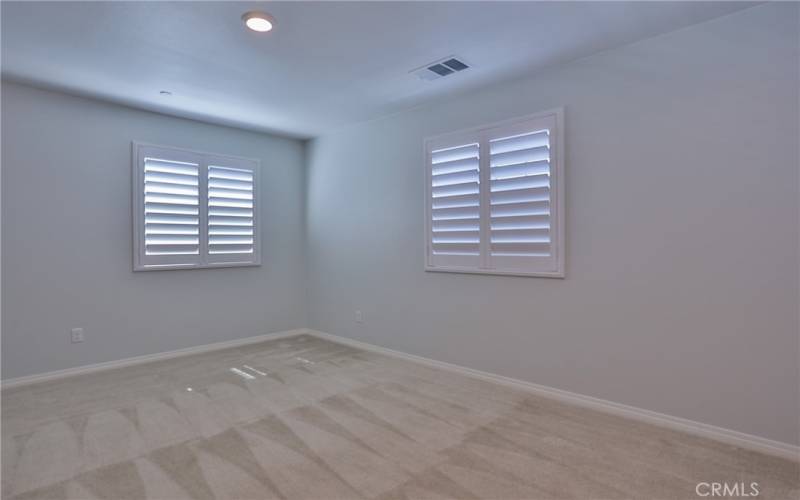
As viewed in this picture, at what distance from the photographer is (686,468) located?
213 centimetres

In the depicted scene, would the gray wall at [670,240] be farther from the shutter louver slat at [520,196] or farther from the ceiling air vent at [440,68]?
the ceiling air vent at [440,68]

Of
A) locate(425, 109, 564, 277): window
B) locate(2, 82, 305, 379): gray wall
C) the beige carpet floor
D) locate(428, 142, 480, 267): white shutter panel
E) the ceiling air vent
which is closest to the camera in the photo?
the beige carpet floor

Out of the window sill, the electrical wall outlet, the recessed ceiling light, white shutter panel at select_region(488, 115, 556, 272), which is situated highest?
the recessed ceiling light

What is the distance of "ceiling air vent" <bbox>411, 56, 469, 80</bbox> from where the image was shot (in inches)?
116

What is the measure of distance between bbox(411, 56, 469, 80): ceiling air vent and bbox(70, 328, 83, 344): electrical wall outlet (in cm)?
358

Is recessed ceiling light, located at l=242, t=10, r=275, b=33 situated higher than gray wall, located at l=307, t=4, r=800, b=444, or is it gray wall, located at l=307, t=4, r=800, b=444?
recessed ceiling light, located at l=242, t=10, r=275, b=33

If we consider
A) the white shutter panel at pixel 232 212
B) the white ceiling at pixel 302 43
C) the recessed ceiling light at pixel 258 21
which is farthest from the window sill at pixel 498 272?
the recessed ceiling light at pixel 258 21

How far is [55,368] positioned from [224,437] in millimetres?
2185

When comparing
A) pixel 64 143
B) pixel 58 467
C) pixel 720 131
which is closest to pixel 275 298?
pixel 64 143

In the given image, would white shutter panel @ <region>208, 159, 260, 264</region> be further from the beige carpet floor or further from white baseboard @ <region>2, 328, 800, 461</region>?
the beige carpet floor

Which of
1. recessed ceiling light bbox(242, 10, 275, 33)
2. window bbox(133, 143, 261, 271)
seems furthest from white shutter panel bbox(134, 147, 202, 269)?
recessed ceiling light bbox(242, 10, 275, 33)

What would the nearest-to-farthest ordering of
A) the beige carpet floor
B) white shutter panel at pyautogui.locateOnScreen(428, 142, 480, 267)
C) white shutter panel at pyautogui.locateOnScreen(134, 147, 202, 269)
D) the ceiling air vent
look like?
the beige carpet floor, the ceiling air vent, white shutter panel at pyautogui.locateOnScreen(428, 142, 480, 267), white shutter panel at pyautogui.locateOnScreen(134, 147, 202, 269)

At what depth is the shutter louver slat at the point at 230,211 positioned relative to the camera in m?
4.48

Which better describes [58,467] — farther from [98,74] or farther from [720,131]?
[720,131]
